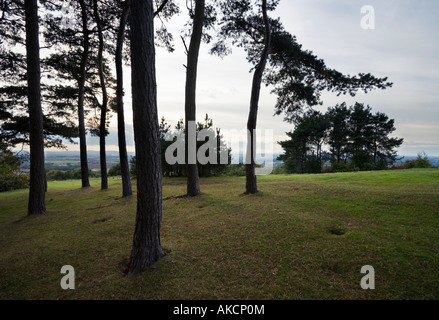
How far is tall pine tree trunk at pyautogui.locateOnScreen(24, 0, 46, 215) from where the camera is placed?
6.93 metres

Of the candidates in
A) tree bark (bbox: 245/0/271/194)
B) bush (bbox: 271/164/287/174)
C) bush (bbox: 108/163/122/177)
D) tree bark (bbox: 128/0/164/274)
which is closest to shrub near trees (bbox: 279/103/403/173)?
bush (bbox: 271/164/287/174)

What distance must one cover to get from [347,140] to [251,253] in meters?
32.7

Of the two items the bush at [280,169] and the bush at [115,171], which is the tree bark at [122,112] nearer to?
the bush at [280,169]

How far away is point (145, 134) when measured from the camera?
10.4 ft

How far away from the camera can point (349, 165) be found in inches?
930

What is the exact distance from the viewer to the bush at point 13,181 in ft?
62.0

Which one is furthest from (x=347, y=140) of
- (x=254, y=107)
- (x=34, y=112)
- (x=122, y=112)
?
(x=34, y=112)

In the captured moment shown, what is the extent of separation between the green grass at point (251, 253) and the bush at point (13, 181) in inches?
767

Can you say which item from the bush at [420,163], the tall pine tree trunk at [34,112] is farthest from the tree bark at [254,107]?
the bush at [420,163]

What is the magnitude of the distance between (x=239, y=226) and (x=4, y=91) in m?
17.5

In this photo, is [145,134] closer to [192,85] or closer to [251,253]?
[251,253]

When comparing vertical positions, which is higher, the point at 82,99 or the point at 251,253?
the point at 82,99

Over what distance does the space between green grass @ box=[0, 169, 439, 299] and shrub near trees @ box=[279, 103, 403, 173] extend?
2445 cm

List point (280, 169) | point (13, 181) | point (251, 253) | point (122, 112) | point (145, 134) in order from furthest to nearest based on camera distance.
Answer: point (280, 169) → point (13, 181) → point (122, 112) → point (251, 253) → point (145, 134)
